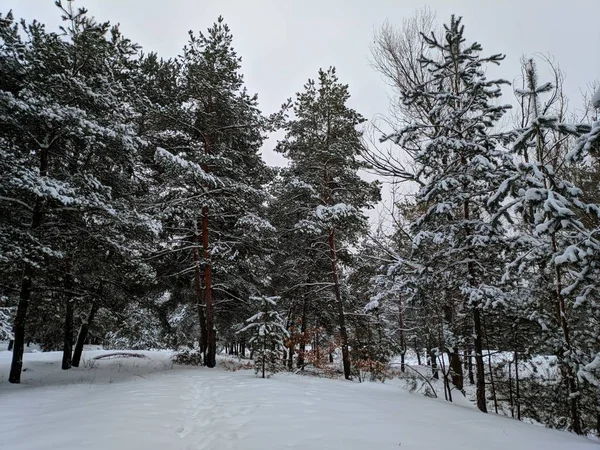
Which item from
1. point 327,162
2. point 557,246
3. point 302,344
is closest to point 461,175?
point 557,246

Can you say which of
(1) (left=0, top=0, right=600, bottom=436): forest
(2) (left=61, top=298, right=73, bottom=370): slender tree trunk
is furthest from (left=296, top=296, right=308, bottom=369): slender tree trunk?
(2) (left=61, top=298, right=73, bottom=370): slender tree trunk

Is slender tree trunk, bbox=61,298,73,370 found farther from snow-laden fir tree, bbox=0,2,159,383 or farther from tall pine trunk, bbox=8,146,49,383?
tall pine trunk, bbox=8,146,49,383

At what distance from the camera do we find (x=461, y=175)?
265 inches

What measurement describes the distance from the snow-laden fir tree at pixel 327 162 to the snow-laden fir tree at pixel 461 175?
449 centimetres

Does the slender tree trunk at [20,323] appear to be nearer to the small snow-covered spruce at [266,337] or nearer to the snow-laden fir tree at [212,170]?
the snow-laden fir tree at [212,170]

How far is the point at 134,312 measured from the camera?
45.4 feet

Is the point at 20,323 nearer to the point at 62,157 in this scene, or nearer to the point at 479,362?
the point at 62,157

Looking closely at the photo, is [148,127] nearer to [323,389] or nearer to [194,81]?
[194,81]

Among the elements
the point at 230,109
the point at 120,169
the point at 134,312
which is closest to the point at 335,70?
the point at 230,109

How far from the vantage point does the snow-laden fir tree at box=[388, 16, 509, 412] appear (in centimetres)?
663

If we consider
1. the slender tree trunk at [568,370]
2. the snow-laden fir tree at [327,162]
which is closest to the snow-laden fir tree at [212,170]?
the snow-laden fir tree at [327,162]

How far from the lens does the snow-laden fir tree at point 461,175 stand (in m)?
6.63

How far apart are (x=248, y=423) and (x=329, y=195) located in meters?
9.78

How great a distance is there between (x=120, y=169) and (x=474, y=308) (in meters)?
11.1
